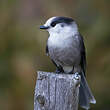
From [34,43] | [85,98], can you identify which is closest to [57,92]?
[85,98]

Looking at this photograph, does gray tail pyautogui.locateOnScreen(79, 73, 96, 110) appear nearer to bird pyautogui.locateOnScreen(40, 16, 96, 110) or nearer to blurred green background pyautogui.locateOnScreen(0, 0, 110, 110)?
bird pyautogui.locateOnScreen(40, 16, 96, 110)

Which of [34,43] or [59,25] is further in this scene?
[34,43]

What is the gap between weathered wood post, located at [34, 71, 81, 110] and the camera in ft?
10.6

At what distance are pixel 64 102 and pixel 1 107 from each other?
3371mm

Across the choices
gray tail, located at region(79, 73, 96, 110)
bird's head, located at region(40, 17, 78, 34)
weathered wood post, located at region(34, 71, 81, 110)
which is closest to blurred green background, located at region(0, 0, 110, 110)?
bird's head, located at region(40, 17, 78, 34)

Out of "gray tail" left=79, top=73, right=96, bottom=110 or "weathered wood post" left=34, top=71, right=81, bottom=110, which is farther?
"gray tail" left=79, top=73, right=96, bottom=110

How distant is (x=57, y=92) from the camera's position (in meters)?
3.23

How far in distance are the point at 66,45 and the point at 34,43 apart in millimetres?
1554

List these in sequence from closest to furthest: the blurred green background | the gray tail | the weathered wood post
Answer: the weathered wood post < the gray tail < the blurred green background

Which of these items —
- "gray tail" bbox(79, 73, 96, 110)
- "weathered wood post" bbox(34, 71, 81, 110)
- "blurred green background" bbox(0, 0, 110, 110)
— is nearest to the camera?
"weathered wood post" bbox(34, 71, 81, 110)

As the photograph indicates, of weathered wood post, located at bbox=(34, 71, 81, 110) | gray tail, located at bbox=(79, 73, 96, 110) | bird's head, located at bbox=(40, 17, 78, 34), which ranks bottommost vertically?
gray tail, located at bbox=(79, 73, 96, 110)

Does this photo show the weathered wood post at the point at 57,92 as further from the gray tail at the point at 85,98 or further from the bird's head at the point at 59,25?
the bird's head at the point at 59,25

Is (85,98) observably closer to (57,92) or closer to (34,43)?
(57,92)

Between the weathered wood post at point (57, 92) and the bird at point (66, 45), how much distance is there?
1473 mm
